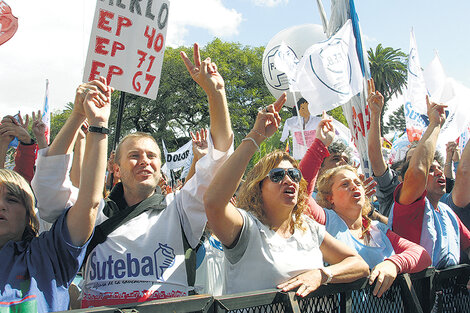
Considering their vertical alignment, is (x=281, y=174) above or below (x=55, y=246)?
above

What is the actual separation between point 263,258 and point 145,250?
1.80 feet

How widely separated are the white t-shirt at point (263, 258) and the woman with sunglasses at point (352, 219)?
44 centimetres

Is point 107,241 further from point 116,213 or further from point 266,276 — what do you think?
point 266,276

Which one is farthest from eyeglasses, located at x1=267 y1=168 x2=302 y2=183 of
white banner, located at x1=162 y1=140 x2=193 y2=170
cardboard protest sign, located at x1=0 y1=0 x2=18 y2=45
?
white banner, located at x1=162 y1=140 x2=193 y2=170

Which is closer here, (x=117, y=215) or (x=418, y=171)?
(x=117, y=215)

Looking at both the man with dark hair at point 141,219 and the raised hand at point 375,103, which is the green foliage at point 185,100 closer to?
the raised hand at point 375,103

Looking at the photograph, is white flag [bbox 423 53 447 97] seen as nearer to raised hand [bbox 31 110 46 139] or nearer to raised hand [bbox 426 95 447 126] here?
raised hand [bbox 426 95 447 126]

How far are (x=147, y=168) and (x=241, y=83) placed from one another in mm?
26051

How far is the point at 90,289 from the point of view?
205 cm

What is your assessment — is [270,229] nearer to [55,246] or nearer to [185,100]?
[55,246]

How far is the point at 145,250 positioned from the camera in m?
2.06

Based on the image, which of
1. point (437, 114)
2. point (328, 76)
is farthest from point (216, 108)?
point (328, 76)

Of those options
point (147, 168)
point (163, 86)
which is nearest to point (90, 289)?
point (147, 168)

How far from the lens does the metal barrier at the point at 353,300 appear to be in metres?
1.44
